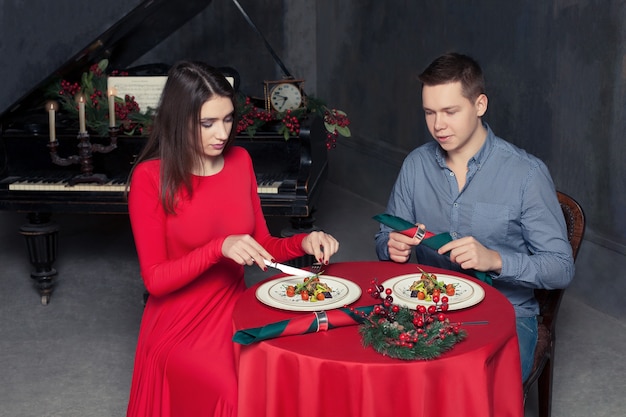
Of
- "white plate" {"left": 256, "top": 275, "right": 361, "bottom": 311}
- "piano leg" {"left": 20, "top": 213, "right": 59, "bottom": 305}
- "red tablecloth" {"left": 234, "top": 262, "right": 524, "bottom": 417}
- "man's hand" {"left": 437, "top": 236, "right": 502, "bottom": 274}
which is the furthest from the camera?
"piano leg" {"left": 20, "top": 213, "right": 59, "bottom": 305}

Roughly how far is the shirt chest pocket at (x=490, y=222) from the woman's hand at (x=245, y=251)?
798 mm

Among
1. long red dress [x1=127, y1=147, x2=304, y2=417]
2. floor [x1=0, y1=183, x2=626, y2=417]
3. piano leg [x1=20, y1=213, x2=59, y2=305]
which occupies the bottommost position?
floor [x1=0, y1=183, x2=626, y2=417]

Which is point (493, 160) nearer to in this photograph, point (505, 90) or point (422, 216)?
point (422, 216)

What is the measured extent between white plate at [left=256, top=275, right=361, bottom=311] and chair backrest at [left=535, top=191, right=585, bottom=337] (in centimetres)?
91

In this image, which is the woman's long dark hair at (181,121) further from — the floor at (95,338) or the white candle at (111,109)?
the white candle at (111,109)

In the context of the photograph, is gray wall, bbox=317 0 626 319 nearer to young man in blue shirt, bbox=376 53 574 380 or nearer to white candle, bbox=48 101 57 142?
young man in blue shirt, bbox=376 53 574 380

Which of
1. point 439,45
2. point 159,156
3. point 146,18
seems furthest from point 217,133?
point 439,45

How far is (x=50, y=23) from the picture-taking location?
443cm

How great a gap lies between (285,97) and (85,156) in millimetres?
1088

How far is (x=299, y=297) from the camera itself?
2480 millimetres

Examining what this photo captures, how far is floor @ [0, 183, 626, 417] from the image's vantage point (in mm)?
3803

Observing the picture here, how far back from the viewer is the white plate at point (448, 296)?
2.40 metres

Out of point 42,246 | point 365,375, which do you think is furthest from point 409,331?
point 42,246

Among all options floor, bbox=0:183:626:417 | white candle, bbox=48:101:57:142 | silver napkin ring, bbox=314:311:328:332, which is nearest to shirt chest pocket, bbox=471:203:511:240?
silver napkin ring, bbox=314:311:328:332
